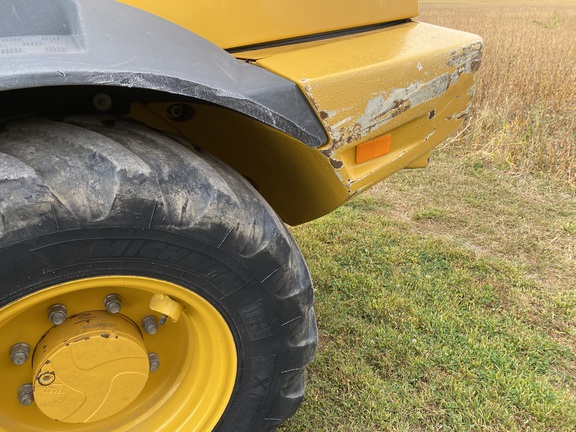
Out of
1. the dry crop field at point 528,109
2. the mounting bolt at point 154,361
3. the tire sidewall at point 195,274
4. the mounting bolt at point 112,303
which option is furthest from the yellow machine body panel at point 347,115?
the dry crop field at point 528,109

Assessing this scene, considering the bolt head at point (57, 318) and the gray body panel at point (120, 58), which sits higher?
the gray body panel at point (120, 58)

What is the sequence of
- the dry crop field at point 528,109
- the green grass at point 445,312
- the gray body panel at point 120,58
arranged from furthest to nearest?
the dry crop field at point 528,109 < the green grass at point 445,312 < the gray body panel at point 120,58

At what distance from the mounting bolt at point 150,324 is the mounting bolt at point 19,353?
0.97ft

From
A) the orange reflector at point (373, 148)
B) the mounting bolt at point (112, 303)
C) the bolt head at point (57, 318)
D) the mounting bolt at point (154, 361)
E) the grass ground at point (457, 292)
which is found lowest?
the grass ground at point (457, 292)

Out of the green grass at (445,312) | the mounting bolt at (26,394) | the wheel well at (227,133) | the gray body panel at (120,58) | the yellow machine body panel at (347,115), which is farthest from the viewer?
the green grass at (445,312)

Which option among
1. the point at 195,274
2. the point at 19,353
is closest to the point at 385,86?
the point at 195,274

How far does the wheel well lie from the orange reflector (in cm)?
12

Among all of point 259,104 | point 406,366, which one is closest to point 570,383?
→ point 406,366

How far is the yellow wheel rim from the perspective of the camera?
1.32m

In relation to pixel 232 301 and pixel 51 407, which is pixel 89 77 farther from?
pixel 51 407

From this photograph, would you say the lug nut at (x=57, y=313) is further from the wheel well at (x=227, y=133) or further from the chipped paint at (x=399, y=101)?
the chipped paint at (x=399, y=101)

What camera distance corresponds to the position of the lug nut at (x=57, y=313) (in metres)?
1.30

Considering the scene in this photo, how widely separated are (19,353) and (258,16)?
1132mm

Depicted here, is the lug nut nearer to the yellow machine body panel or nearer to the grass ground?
the yellow machine body panel
